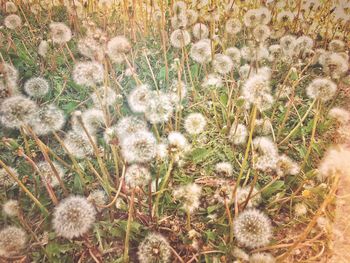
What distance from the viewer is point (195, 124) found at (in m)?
2.22

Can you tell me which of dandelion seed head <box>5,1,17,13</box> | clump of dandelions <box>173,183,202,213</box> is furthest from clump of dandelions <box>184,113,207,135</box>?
dandelion seed head <box>5,1,17,13</box>

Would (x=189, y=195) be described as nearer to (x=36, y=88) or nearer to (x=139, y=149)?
(x=139, y=149)

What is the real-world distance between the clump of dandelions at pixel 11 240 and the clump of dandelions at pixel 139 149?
0.60 metres

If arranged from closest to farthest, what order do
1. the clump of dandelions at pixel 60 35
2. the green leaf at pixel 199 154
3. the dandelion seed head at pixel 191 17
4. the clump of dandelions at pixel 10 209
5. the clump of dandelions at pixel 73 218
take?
1. the clump of dandelions at pixel 73 218
2. the clump of dandelions at pixel 10 209
3. the green leaf at pixel 199 154
4. the clump of dandelions at pixel 60 35
5. the dandelion seed head at pixel 191 17

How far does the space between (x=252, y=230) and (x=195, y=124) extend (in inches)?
34.9

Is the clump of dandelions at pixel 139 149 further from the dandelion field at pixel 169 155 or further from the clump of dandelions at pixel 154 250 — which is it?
the clump of dandelions at pixel 154 250

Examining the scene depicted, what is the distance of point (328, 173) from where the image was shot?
5.08 feet

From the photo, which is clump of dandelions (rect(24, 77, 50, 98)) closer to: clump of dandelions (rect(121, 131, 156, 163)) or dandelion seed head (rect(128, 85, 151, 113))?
dandelion seed head (rect(128, 85, 151, 113))

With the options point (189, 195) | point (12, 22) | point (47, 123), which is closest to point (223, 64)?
point (189, 195)

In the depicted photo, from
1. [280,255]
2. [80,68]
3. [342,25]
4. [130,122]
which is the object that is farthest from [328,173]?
[342,25]

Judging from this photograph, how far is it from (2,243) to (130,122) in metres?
0.92

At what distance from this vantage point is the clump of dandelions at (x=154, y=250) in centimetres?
146

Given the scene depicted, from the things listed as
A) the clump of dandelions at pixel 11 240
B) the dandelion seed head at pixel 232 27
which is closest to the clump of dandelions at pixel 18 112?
the clump of dandelions at pixel 11 240

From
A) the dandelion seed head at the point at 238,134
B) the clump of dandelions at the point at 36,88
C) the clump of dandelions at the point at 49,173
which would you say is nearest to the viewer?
the clump of dandelions at the point at 49,173
